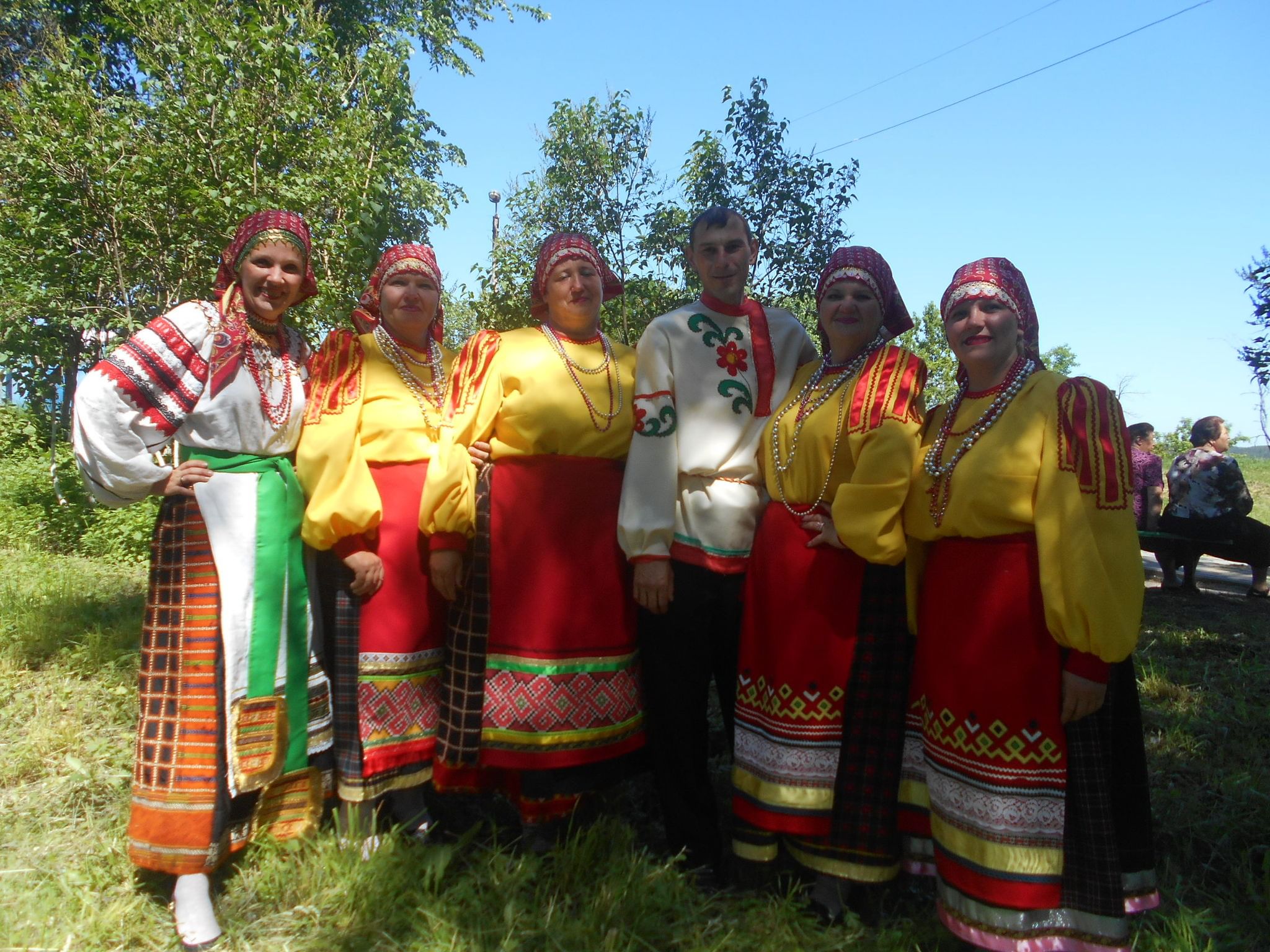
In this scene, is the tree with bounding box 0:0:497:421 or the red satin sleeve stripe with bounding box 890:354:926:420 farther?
the tree with bounding box 0:0:497:421

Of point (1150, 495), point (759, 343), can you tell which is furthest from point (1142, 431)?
point (759, 343)

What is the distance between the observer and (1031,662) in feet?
6.77

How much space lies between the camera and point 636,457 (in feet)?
8.57

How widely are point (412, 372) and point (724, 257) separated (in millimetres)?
1122

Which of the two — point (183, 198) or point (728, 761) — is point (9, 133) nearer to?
point (183, 198)

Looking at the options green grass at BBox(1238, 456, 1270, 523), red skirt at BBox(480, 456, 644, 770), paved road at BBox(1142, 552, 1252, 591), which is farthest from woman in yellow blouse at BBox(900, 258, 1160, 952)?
green grass at BBox(1238, 456, 1270, 523)

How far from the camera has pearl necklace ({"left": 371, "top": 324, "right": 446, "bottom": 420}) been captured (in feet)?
9.46

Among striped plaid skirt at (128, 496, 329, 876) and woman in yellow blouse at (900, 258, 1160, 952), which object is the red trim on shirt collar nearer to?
woman in yellow blouse at (900, 258, 1160, 952)

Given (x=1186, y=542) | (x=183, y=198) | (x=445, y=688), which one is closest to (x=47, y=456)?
(x=183, y=198)

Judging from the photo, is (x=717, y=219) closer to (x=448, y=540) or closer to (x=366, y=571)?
(x=448, y=540)

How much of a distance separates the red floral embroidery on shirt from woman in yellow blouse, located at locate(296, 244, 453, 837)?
97 centimetres

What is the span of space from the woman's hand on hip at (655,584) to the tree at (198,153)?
12.7 ft

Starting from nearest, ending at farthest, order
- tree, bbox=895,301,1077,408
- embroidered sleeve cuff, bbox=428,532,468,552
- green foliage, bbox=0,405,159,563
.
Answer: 1. embroidered sleeve cuff, bbox=428,532,468,552
2. green foliage, bbox=0,405,159,563
3. tree, bbox=895,301,1077,408

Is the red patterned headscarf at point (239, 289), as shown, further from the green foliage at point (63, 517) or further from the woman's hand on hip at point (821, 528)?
the green foliage at point (63, 517)
